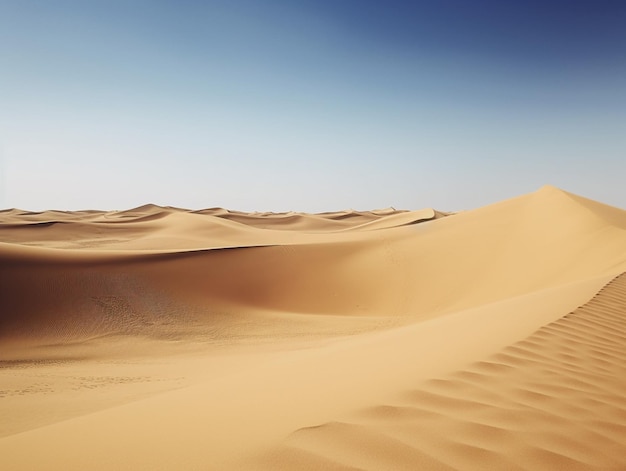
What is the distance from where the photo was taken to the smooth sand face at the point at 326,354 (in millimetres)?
2145

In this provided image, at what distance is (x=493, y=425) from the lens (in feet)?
7.52

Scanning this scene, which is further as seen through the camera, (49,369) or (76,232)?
(76,232)

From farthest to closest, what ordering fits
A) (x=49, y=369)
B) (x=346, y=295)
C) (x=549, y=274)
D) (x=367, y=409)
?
(x=346, y=295), (x=549, y=274), (x=49, y=369), (x=367, y=409)

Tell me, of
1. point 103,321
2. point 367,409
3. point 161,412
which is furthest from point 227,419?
point 103,321

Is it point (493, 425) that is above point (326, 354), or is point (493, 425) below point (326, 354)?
above

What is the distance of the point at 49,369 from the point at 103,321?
110 inches

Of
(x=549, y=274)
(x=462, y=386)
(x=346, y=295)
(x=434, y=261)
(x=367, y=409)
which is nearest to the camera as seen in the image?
(x=367, y=409)

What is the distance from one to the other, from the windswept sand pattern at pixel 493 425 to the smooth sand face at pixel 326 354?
Result: 0.04ft

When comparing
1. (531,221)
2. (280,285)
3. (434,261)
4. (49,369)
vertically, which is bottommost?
(49,369)

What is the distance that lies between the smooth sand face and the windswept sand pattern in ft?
0.04

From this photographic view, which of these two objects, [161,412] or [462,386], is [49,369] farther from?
[462,386]

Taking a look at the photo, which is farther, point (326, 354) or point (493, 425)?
point (326, 354)

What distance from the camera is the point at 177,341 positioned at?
9.49 meters

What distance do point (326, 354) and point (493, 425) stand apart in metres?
2.49
